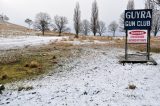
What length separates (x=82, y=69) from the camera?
560 inches

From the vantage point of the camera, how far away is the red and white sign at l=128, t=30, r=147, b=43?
16484 millimetres

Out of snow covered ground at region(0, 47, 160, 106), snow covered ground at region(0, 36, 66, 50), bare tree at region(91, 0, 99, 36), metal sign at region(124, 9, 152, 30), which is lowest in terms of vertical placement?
snow covered ground at region(0, 47, 160, 106)

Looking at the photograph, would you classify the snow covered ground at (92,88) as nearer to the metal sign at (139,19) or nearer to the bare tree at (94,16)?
the metal sign at (139,19)

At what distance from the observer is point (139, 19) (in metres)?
16.2

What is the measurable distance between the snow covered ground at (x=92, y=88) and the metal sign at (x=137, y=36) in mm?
2582

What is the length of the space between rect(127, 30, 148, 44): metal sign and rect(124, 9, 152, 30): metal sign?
0.31m

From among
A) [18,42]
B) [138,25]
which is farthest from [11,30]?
[138,25]

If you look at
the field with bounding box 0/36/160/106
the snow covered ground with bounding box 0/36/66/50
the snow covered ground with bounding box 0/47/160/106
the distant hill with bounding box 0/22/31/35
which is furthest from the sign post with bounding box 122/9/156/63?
the distant hill with bounding box 0/22/31/35

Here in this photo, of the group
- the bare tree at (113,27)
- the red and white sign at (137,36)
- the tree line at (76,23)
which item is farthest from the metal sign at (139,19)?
the bare tree at (113,27)

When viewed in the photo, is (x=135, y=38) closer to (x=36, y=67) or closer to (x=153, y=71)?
(x=153, y=71)

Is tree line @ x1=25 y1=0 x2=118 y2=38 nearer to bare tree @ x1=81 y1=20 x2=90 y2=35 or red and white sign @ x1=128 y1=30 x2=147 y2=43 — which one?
bare tree @ x1=81 y1=20 x2=90 y2=35

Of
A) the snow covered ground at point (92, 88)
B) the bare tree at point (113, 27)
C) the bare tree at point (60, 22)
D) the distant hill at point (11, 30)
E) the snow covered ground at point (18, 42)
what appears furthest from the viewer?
the bare tree at point (113, 27)

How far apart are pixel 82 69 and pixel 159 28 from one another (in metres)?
76.8

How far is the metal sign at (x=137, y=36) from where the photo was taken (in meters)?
16.5
